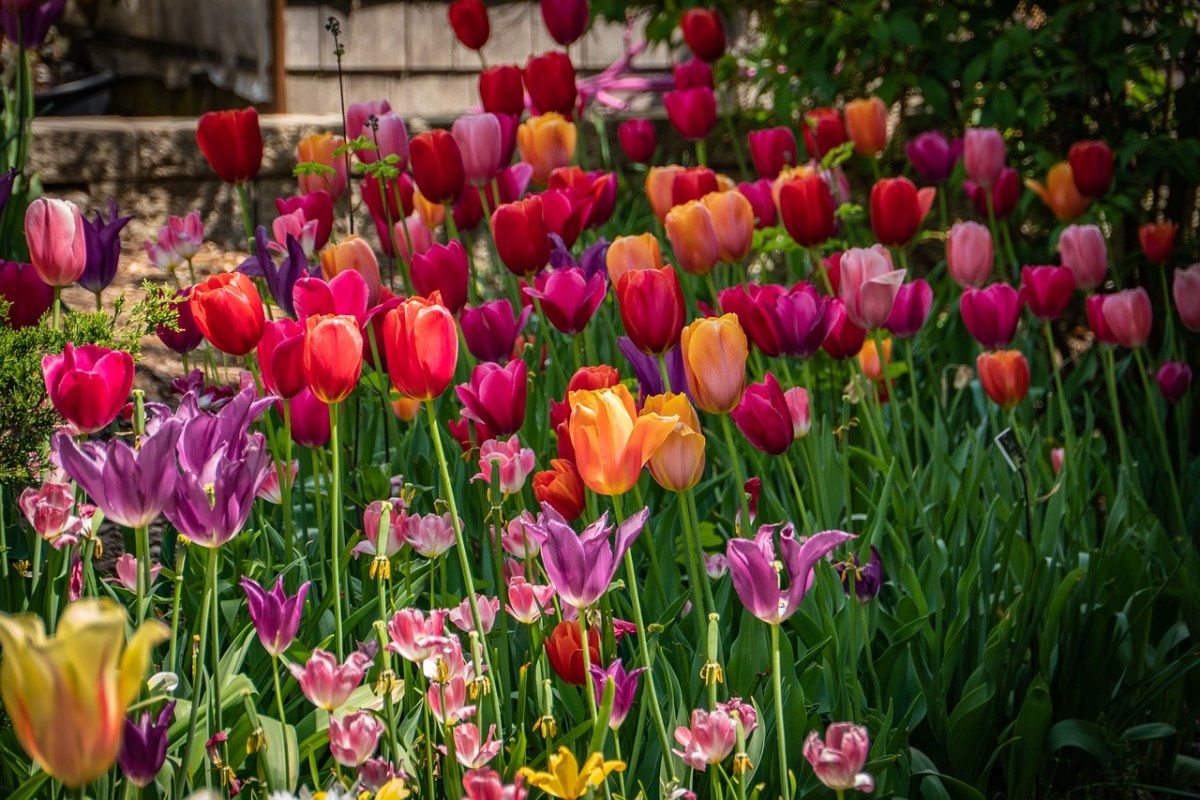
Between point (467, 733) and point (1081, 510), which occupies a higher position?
point (467, 733)

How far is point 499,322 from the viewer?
1744mm

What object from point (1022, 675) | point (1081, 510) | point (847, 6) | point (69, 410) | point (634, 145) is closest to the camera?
point (69, 410)

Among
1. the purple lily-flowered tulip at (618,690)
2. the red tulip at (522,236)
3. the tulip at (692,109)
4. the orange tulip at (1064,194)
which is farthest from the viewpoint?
the tulip at (692,109)

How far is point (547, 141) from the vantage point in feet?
8.62

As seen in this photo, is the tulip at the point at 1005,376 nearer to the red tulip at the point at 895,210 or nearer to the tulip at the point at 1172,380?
the red tulip at the point at 895,210

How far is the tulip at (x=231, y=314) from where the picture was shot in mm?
1384

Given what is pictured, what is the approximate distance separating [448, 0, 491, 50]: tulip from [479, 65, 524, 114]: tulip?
0.98 ft

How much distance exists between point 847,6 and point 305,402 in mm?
2409

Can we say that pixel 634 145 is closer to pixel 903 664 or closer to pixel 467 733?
pixel 903 664

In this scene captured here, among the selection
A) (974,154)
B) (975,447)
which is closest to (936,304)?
(974,154)

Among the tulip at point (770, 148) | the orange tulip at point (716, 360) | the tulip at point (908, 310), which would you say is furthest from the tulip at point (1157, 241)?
the orange tulip at point (716, 360)

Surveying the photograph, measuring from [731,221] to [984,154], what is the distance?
96 cm

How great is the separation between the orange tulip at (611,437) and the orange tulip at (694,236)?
0.95 metres

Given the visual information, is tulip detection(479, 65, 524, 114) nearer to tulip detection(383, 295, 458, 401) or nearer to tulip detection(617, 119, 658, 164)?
tulip detection(617, 119, 658, 164)
